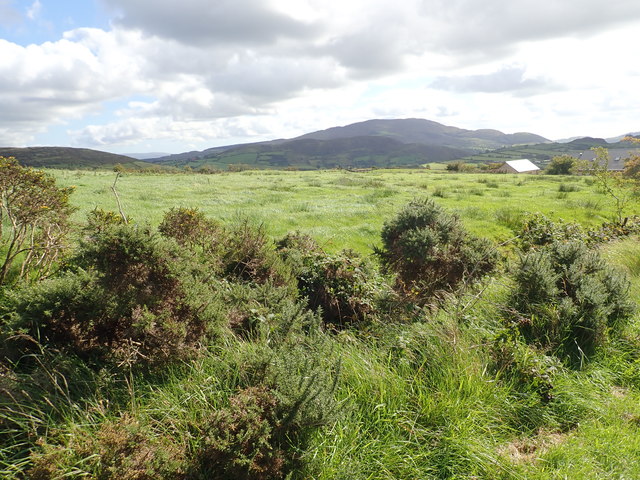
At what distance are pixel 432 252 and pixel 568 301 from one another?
2738 mm

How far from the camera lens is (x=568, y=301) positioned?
5238 mm

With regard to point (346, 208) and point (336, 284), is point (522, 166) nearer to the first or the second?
point (346, 208)

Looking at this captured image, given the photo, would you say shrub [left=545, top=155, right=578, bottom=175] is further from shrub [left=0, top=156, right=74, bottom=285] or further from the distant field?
shrub [left=0, top=156, right=74, bottom=285]

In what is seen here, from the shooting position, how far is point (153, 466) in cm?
265

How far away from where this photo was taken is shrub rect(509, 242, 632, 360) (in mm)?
5133

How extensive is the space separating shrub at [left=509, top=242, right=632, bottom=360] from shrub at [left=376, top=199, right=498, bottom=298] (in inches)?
50.9

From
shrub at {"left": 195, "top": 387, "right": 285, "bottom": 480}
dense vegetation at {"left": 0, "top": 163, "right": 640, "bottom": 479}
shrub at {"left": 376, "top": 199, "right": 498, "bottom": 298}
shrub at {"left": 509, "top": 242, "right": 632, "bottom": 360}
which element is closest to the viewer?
shrub at {"left": 195, "top": 387, "right": 285, "bottom": 480}

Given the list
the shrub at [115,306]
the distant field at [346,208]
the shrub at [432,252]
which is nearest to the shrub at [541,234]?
the distant field at [346,208]

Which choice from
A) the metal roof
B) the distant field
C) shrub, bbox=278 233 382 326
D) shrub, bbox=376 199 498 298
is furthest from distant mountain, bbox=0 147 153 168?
→ shrub, bbox=376 199 498 298

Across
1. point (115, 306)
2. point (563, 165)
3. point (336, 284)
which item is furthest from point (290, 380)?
point (563, 165)

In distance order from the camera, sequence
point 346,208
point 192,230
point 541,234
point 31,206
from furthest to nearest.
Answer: point 346,208 < point 541,234 < point 192,230 < point 31,206

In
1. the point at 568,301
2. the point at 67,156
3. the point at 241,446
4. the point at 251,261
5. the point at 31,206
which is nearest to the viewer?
the point at 241,446

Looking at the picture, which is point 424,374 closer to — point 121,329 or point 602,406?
point 602,406

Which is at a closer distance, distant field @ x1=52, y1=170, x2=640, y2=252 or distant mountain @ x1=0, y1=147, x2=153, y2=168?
distant field @ x1=52, y1=170, x2=640, y2=252
